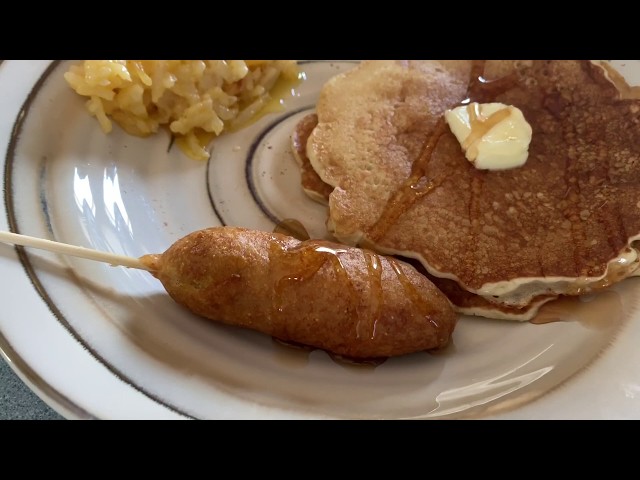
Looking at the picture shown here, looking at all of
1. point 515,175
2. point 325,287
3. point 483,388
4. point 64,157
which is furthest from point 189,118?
point 483,388

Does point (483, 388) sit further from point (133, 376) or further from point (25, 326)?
point (25, 326)

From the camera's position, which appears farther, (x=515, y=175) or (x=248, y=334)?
(x=515, y=175)

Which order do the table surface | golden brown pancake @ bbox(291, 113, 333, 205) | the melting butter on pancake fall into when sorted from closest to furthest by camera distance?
1. the table surface
2. the melting butter on pancake
3. golden brown pancake @ bbox(291, 113, 333, 205)

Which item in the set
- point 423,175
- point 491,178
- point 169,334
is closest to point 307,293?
point 169,334

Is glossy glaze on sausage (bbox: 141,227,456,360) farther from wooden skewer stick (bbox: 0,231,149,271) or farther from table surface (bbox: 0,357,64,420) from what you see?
table surface (bbox: 0,357,64,420)

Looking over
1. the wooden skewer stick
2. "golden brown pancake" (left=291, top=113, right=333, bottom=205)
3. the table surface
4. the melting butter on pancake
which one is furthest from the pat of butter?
the table surface

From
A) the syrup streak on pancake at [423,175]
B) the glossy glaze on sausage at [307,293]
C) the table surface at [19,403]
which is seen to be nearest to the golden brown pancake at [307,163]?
the syrup streak on pancake at [423,175]

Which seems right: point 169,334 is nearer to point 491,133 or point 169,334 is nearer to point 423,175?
point 423,175
